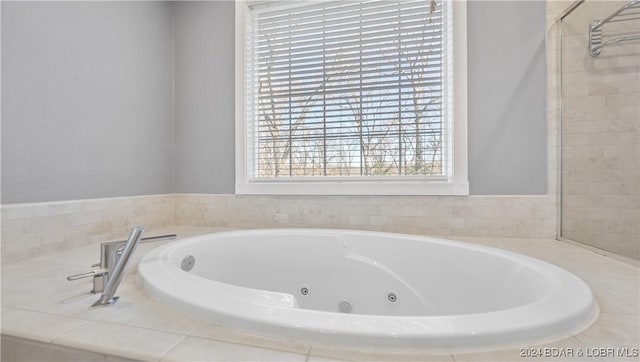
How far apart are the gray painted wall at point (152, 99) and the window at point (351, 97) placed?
0.37ft

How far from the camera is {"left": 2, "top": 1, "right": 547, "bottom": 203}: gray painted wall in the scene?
1149mm

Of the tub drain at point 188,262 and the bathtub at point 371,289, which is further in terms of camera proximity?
the tub drain at point 188,262

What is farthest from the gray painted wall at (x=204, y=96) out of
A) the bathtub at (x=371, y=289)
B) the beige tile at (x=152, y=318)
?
the beige tile at (x=152, y=318)

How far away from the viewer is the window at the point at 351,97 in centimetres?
159

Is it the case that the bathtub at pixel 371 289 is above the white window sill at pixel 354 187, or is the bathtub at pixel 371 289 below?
below

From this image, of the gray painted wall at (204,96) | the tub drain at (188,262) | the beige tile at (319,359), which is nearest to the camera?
the beige tile at (319,359)

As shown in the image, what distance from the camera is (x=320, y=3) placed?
1.75m

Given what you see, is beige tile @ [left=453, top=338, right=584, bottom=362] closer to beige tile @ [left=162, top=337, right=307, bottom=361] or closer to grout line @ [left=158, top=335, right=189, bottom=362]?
beige tile @ [left=162, top=337, right=307, bottom=361]

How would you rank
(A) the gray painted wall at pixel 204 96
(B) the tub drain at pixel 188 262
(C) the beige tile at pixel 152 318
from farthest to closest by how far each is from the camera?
(A) the gray painted wall at pixel 204 96, (B) the tub drain at pixel 188 262, (C) the beige tile at pixel 152 318

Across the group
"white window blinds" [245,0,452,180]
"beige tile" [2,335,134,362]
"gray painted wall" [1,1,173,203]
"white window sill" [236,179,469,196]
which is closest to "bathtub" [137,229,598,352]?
"beige tile" [2,335,134,362]

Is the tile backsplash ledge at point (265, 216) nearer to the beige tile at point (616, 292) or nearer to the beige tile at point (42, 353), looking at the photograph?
the beige tile at point (616, 292)

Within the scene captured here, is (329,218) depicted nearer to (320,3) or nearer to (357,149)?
(357,149)

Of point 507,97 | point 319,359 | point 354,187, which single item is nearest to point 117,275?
point 319,359

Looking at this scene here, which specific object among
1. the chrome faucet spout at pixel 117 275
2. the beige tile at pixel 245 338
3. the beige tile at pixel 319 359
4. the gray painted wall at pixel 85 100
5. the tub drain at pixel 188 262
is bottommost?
the tub drain at pixel 188 262
